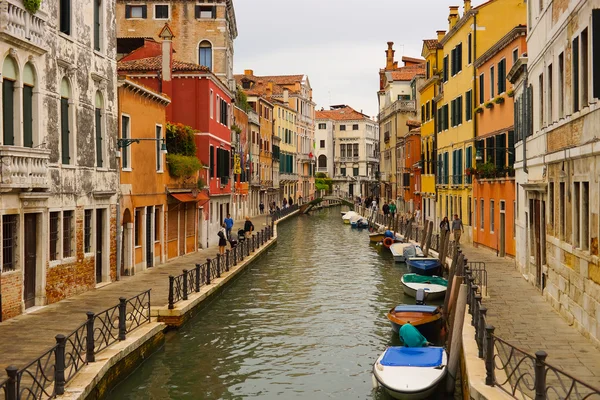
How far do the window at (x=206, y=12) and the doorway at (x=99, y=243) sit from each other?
27230 mm

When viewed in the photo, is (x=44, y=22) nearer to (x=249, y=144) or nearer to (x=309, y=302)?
(x=309, y=302)

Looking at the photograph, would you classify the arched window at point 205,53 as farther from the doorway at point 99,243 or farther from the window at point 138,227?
the doorway at point 99,243

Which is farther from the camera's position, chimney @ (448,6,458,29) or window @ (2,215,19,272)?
chimney @ (448,6,458,29)

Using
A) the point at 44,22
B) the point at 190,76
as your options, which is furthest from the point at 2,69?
the point at 190,76

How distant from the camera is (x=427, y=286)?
21203 millimetres

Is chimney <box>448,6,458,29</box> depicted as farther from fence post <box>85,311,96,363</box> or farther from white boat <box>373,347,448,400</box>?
fence post <box>85,311,96,363</box>

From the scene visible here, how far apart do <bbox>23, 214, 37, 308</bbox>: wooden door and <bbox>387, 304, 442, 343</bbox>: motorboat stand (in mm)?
7532

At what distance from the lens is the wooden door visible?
1530cm

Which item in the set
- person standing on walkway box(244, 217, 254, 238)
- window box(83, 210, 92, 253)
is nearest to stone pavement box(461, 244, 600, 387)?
window box(83, 210, 92, 253)

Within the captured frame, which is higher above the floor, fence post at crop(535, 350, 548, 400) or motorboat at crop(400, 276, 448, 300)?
fence post at crop(535, 350, 548, 400)

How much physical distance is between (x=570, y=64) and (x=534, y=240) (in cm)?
643

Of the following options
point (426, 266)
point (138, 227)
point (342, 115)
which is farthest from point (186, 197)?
point (342, 115)

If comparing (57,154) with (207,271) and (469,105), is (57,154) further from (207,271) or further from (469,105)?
(469,105)

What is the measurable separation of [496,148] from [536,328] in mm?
12275
